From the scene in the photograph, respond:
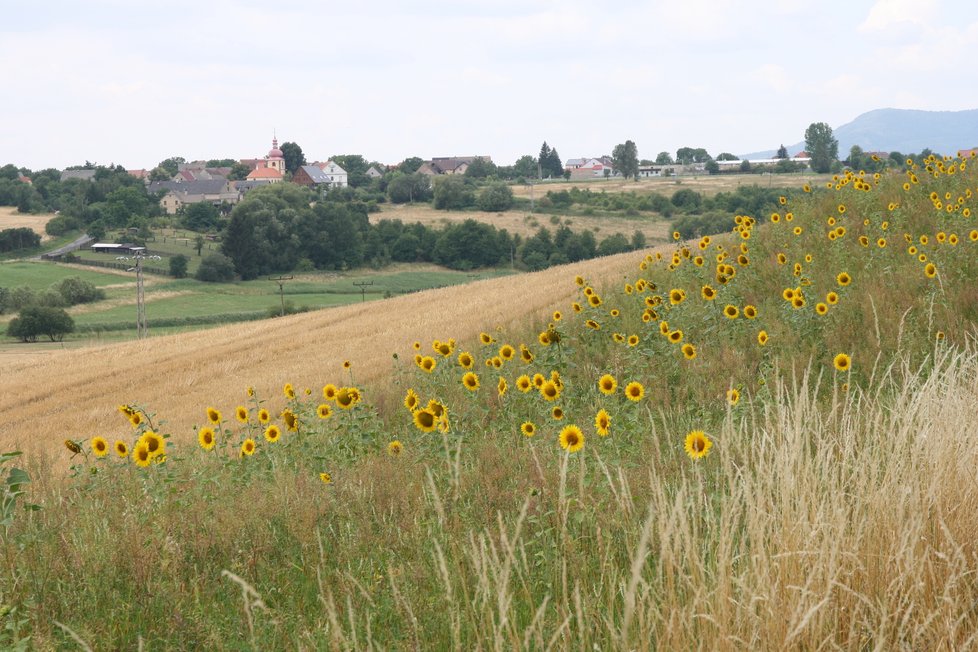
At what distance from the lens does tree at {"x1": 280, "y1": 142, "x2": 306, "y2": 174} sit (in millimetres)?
174625

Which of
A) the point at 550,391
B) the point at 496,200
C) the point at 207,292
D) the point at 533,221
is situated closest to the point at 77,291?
the point at 207,292

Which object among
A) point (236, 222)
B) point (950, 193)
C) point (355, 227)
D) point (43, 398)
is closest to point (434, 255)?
point (355, 227)

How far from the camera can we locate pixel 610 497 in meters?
4.63

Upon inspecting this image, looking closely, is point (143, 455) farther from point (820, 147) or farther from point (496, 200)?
point (820, 147)

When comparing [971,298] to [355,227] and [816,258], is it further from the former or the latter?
[355,227]

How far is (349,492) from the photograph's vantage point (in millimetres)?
5113

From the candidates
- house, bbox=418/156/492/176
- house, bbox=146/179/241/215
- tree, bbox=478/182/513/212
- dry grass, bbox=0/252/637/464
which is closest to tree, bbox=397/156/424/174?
house, bbox=418/156/492/176

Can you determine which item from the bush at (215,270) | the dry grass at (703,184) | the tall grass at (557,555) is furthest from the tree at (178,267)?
the tall grass at (557,555)

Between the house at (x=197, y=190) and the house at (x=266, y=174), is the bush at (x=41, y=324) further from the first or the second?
the house at (x=266, y=174)

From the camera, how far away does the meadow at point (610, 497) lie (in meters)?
3.00

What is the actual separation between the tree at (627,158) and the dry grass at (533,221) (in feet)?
130

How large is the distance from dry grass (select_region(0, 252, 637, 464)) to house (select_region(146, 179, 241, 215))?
348 feet

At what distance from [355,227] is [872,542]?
3390 inches

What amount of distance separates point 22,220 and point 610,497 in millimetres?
115456
